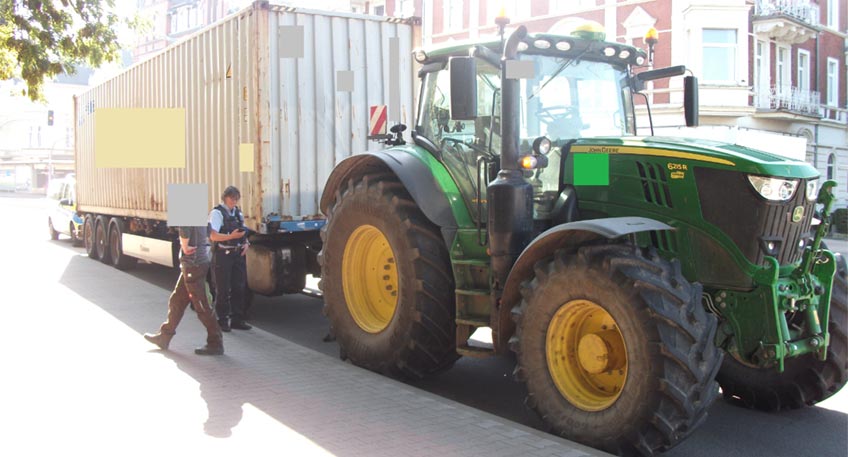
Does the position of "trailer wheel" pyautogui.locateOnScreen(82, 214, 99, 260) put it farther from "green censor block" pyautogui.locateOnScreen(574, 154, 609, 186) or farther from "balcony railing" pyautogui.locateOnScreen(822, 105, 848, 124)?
"balcony railing" pyautogui.locateOnScreen(822, 105, 848, 124)

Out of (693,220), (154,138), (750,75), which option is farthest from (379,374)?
(750,75)

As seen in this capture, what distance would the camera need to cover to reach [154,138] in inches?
380

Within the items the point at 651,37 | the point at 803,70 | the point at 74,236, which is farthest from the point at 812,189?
the point at 803,70

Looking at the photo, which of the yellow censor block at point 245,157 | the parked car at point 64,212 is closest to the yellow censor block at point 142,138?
the yellow censor block at point 245,157

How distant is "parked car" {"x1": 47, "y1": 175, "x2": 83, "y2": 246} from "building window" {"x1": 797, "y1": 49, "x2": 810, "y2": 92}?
26.0 meters

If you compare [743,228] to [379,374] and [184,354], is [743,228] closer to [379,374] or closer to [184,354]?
[379,374]

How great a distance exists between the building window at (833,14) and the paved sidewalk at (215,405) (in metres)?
31.6

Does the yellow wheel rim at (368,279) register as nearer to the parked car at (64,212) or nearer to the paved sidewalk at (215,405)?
the paved sidewalk at (215,405)

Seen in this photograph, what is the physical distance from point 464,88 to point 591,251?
1.45m

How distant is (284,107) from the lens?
32.0 feet

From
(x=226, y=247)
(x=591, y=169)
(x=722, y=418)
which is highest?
(x=591, y=169)

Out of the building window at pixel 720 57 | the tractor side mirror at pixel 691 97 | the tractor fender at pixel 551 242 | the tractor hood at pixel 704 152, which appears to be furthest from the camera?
the building window at pixel 720 57

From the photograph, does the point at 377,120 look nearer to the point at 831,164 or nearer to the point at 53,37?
the point at 53,37

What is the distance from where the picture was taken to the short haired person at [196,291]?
772 cm
